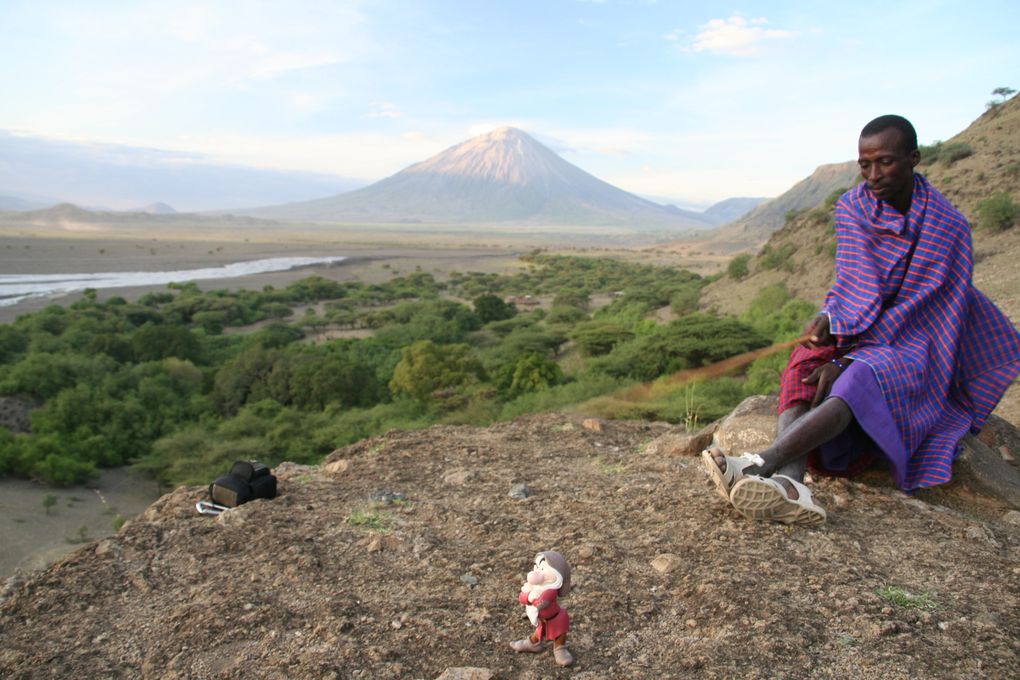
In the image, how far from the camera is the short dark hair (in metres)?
3.04

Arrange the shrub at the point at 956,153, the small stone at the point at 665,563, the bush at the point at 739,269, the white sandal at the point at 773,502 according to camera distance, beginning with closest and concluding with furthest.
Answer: the small stone at the point at 665,563 < the white sandal at the point at 773,502 < the shrub at the point at 956,153 < the bush at the point at 739,269

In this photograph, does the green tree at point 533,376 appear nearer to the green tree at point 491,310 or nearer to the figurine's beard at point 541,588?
the figurine's beard at point 541,588

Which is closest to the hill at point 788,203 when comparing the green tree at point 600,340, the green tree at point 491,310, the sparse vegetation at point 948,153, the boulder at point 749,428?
the green tree at point 491,310

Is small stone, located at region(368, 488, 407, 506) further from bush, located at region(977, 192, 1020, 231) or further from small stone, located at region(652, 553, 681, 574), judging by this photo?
bush, located at region(977, 192, 1020, 231)

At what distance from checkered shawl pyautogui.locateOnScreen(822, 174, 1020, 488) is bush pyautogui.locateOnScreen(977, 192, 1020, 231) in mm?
11415

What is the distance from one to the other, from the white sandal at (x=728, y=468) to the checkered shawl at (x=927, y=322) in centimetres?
64

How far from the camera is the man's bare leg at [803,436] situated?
2965 millimetres

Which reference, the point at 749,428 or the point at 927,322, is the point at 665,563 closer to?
the point at 749,428

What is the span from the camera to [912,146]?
3098 mm

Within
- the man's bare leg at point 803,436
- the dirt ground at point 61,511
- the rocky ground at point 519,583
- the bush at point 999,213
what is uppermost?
the bush at point 999,213

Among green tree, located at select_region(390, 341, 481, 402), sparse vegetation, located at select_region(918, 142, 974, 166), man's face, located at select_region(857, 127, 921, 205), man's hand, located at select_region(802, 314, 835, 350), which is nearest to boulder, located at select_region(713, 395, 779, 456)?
man's hand, located at select_region(802, 314, 835, 350)

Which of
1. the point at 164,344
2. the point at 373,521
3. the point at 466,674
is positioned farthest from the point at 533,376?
the point at 164,344

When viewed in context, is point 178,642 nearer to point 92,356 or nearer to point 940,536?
point 940,536

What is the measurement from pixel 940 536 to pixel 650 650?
1.60 meters
